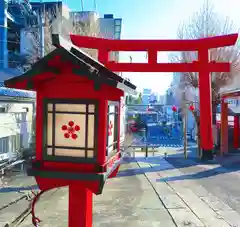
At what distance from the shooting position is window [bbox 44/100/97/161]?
8.84 feet

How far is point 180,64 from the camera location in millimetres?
8750

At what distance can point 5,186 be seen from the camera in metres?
8.45

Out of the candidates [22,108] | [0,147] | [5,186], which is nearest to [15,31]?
[22,108]

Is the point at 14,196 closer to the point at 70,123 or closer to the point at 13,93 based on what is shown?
the point at 13,93

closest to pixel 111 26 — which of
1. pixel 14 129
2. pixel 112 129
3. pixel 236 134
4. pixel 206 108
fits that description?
pixel 236 134

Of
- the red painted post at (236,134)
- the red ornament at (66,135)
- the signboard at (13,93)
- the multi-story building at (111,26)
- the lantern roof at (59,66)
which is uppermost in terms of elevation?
the multi-story building at (111,26)

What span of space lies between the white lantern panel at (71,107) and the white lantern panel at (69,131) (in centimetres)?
5

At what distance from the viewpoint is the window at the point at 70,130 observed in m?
2.70

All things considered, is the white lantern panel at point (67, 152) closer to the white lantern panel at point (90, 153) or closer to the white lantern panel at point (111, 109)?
the white lantern panel at point (90, 153)

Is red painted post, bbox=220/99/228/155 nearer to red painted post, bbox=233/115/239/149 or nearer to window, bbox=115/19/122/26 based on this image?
red painted post, bbox=233/115/239/149

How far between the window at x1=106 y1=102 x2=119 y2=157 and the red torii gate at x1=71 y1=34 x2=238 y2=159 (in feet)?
19.1

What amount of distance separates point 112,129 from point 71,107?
0.67 m

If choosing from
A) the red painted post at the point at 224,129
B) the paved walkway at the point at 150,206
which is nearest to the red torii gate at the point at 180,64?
the paved walkway at the point at 150,206

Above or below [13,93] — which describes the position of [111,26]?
above
